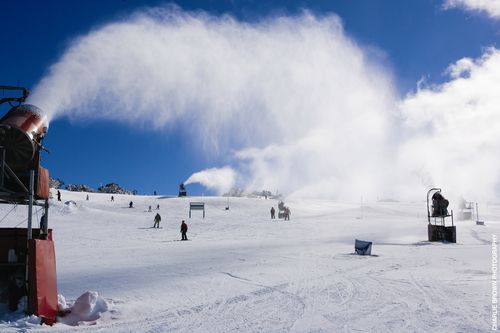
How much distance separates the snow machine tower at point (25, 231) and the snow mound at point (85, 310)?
307 mm

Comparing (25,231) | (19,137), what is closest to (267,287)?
(25,231)

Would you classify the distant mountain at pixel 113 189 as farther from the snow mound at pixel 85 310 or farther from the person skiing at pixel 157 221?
the snow mound at pixel 85 310

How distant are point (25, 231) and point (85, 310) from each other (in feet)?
9.25

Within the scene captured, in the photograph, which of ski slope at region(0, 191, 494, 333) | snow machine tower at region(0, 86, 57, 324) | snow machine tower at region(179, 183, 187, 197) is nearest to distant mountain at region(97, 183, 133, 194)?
snow machine tower at region(179, 183, 187, 197)

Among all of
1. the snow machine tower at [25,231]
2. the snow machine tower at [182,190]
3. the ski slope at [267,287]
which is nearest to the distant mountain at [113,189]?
the snow machine tower at [182,190]

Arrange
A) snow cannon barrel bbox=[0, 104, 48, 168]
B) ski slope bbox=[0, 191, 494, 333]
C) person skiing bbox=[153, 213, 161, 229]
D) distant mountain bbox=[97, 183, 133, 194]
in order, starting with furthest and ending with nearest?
distant mountain bbox=[97, 183, 133, 194] < person skiing bbox=[153, 213, 161, 229] < snow cannon barrel bbox=[0, 104, 48, 168] < ski slope bbox=[0, 191, 494, 333]

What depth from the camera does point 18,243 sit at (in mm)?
10586

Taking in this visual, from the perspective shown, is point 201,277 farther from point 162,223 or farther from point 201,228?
point 162,223

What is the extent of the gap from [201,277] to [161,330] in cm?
641

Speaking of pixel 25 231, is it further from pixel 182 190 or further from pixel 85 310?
pixel 182 190

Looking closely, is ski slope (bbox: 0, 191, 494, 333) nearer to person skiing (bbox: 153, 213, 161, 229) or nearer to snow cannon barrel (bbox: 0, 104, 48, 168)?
snow cannon barrel (bbox: 0, 104, 48, 168)

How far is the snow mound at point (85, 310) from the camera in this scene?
920 cm

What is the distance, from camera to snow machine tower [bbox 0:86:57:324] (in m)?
9.12

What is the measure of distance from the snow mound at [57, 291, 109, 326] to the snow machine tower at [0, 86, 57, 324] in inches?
12.1
